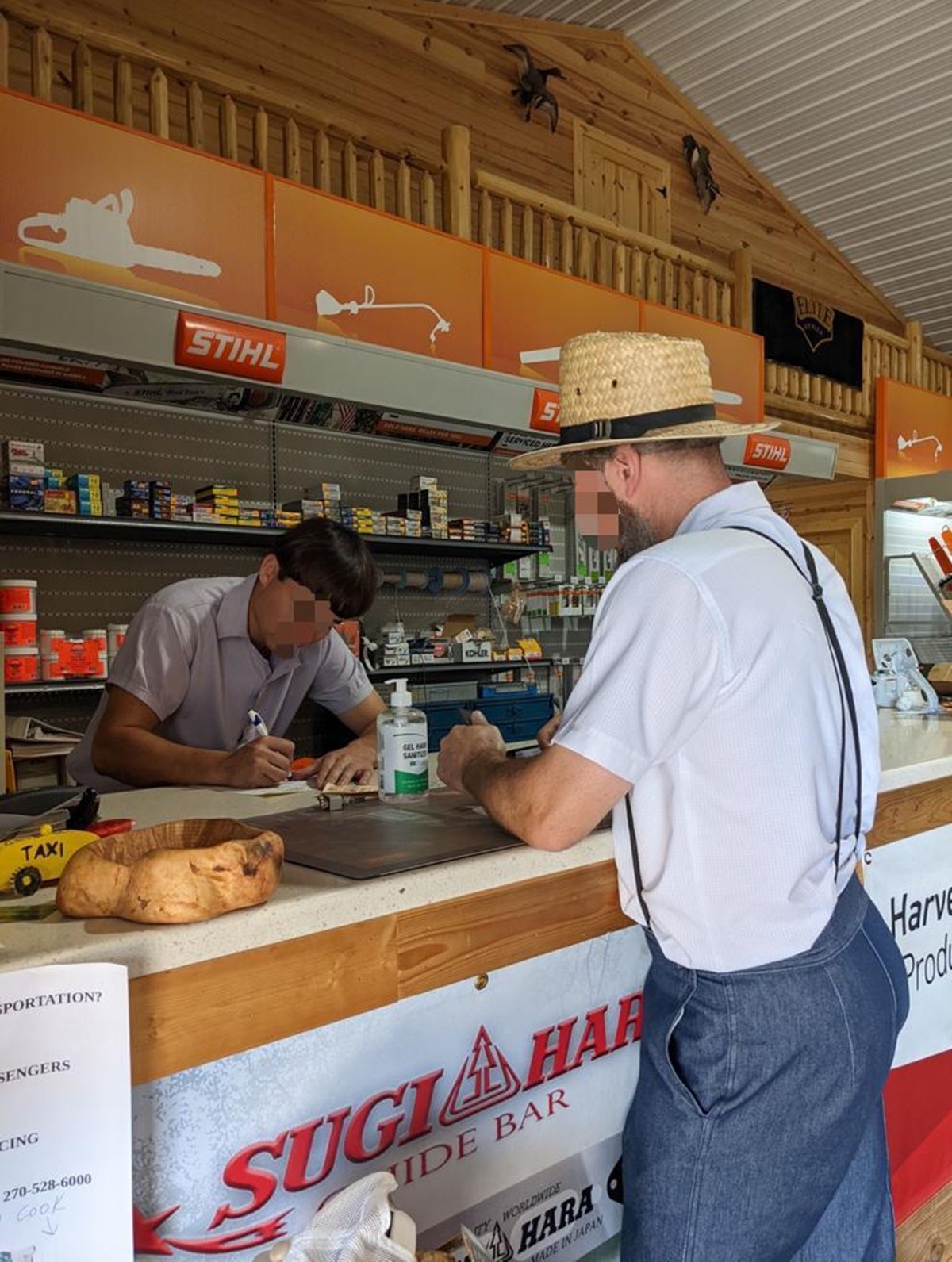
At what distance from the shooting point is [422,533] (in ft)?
17.5

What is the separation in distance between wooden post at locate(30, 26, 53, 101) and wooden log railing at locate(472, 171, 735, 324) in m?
2.57

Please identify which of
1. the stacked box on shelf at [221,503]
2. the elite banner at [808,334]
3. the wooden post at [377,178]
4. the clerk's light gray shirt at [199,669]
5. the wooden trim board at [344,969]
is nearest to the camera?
the wooden trim board at [344,969]

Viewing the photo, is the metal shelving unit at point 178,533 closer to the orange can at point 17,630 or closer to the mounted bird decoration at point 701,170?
the orange can at point 17,630

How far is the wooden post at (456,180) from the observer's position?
6074mm

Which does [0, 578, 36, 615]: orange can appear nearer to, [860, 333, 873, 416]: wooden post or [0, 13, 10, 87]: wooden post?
[0, 13, 10, 87]: wooden post

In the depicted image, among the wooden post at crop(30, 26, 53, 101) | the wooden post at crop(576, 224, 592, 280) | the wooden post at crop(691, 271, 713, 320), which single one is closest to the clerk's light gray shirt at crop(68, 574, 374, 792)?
the wooden post at crop(30, 26, 53, 101)

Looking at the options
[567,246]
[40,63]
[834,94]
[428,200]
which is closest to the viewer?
[40,63]

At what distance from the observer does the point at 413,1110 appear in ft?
4.66

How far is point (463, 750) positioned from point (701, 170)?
793 centimetres

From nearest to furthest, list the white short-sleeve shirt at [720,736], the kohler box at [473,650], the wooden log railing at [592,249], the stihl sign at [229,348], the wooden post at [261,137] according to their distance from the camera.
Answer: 1. the white short-sleeve shirt at [720,736]
2. the stihl sign at [229,348]
3. the wooden post at [261,137]
4. the kohler box at [473,650]
5. the wooden log railing at [592,249]

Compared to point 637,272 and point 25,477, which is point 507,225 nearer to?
point 637,272

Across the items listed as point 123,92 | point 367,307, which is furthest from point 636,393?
point 123,92

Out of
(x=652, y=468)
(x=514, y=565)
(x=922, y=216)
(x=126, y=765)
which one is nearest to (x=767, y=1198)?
(x=652, y=468)

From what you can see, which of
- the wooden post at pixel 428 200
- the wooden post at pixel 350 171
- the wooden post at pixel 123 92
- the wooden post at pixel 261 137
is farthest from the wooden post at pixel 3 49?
the wooden post at pixel 428 200
